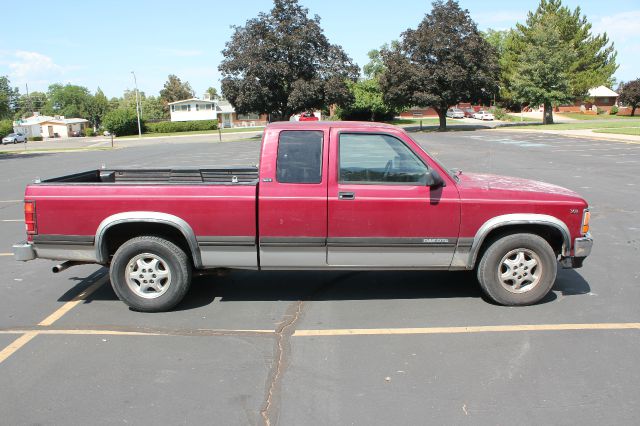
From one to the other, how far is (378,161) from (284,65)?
4507 centimetres

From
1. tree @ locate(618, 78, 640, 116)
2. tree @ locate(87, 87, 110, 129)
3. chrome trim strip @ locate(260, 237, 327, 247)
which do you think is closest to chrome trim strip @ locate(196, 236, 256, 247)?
chrome trim strip @ locate(260, 237, 327, 247)

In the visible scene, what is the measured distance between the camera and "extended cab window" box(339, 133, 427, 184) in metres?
5.21

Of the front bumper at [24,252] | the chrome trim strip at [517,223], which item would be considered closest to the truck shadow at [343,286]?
the chrome trim strip at [517,223]

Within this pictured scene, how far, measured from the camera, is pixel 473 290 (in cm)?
602

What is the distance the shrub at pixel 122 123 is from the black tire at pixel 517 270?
7542cm

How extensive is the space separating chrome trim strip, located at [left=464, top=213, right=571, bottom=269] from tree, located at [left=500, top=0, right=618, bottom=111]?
203 ft

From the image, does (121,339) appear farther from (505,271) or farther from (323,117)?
(323,117)

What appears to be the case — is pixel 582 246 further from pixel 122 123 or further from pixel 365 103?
pixel 122 123

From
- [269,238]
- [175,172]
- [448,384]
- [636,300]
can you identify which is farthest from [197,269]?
[636,300]

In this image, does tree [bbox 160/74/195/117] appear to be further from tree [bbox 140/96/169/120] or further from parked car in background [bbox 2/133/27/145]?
parked car in background [bbox 2/133/27/145]

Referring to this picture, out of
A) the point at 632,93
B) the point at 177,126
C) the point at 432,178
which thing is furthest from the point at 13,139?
the point at 632,93

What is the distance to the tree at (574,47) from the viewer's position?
63094 millimetres

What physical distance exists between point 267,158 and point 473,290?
267 cm

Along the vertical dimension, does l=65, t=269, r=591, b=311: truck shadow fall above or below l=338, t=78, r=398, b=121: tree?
below
